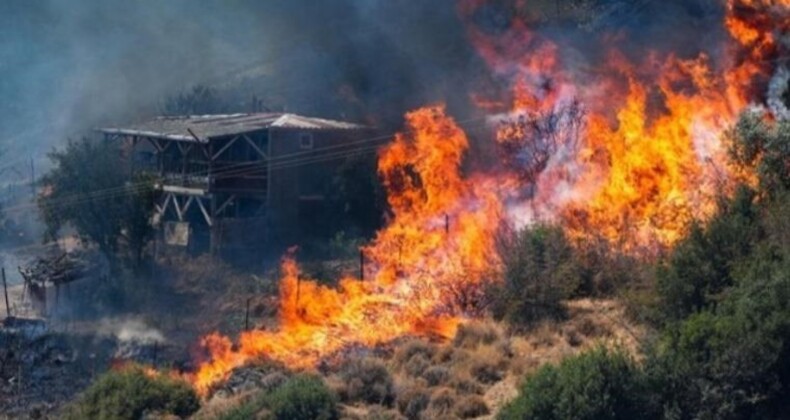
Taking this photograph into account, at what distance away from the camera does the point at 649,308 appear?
18984mm

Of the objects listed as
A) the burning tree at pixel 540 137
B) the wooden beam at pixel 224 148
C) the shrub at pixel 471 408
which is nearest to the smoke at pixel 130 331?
the wooden beam at pixel 224 148

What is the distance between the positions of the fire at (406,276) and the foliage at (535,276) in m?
1.03

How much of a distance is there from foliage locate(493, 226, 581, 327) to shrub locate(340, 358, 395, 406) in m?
3.99

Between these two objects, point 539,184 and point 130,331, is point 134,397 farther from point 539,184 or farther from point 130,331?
point 539,184

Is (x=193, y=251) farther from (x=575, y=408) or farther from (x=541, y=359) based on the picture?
(x=575, y=408)

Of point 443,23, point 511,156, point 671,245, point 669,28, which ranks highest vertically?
point 443,23

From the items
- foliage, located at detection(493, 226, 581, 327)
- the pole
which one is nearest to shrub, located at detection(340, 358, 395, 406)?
foliage, located at detection(493, 226, 581, 327)

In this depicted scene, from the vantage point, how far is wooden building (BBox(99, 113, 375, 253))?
37.4 metres

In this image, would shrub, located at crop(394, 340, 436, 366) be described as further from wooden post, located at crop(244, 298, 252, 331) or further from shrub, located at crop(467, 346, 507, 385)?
wooden post, located at crop(244, 298, 252, 331)

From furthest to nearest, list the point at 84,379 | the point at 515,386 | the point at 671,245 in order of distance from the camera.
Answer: the point at 84,379, the point at 671,245, the point at 515,386

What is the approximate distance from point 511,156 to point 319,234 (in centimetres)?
854

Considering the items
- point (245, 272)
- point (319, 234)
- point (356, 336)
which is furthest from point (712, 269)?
point (319, 234)

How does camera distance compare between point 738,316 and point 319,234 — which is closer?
point 738,316

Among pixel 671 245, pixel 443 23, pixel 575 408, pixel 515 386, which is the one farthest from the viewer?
pixel 443 23
